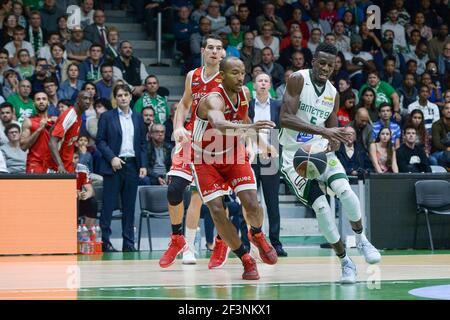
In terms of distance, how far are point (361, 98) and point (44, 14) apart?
20.3ft

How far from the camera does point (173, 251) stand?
37.4ft

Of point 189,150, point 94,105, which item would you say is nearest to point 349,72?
point 94,105

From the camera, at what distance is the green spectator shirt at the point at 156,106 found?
1756cm

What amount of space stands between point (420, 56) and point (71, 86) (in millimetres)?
8232

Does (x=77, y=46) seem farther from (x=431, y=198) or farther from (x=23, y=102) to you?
(x=431, y=198)

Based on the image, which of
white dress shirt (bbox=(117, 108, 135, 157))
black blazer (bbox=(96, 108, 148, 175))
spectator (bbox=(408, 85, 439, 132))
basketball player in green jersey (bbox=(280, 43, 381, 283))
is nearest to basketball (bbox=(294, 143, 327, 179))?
basketball player in green jersey (bbox=(280, 43, 381, 283))

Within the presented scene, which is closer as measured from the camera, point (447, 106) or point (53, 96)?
point (53, 96)

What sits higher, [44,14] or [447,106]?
[44,14]

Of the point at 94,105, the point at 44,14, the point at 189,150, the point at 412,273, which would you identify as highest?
the point at 44,14

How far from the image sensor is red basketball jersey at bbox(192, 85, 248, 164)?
10305 millimetres

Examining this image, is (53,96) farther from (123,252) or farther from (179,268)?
(179,268)

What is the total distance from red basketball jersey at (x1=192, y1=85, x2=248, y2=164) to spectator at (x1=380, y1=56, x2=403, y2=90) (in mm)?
10557

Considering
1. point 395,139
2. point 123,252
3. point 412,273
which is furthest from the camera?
point 395,139

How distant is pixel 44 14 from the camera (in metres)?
19.4
